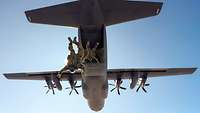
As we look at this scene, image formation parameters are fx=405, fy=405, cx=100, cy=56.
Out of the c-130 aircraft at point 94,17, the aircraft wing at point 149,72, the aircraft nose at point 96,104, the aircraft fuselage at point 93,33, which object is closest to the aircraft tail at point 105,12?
the c-130 aircraft at point 94,17

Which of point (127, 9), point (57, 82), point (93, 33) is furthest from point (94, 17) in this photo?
point (57, 82)

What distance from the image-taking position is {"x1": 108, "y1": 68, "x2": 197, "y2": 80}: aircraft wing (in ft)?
106

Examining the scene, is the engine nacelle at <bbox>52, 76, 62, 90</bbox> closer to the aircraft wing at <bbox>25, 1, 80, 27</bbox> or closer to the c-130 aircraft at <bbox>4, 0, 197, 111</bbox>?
the c-130 aircraft at <bbox>4, 0, 197, 111</bbox>

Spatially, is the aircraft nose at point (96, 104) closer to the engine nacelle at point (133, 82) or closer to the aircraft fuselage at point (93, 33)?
the engine nacelle at point (133, 82)

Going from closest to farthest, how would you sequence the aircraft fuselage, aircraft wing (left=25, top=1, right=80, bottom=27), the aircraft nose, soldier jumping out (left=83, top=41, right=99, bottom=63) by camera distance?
soldier jumping out (left=83, top=41, right=99, bottom=63) < the aircraft fuselage < aircraft wing (left=25, top=1, right=80, bottom=27) < the aircraft nose

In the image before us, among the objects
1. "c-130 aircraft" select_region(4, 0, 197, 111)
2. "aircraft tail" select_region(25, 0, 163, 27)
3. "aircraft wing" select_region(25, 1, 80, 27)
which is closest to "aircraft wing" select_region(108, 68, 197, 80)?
"c-130 aircraft" select_region(4, 0, 197, 111)

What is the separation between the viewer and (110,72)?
1302 inches

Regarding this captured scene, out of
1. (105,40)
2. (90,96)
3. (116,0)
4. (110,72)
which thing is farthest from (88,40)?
(110,72)

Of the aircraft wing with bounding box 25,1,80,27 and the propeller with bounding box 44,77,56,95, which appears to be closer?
the aircraft wing with bounding box 25,1,80,27

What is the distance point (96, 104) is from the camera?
95.7 feet

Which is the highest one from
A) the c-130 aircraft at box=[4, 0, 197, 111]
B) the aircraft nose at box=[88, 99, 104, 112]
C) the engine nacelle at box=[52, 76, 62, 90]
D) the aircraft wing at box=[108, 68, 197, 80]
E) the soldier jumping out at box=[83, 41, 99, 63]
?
the c-130 aircraft at box=[4, 0, 197, 111]

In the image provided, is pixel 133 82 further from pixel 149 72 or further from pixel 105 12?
pixel 105 12

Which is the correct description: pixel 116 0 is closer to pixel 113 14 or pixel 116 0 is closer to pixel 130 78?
pixel 113 14

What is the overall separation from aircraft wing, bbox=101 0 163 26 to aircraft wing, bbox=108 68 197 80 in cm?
811
